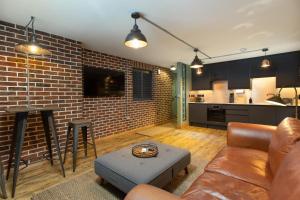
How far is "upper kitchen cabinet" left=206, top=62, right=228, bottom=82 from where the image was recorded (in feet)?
16.6

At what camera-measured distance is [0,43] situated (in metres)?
2.22

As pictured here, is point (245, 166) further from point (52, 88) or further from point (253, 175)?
point (52, 88)

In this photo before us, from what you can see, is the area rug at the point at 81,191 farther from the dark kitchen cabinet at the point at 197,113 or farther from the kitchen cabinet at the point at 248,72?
the kitchen cabinet at the point at 248,72

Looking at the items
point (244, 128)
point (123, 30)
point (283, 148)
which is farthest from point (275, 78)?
point (123, 30)

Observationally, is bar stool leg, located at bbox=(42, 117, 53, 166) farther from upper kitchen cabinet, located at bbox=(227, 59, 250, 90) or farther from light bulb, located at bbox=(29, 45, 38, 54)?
upper kitchen cabinet, located at bbox=(227, 59, 250, 90)

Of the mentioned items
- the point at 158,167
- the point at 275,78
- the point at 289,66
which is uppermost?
the point at 289,66

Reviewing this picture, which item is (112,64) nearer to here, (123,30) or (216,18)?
(123,30)

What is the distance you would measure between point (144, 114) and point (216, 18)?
3.52 metres

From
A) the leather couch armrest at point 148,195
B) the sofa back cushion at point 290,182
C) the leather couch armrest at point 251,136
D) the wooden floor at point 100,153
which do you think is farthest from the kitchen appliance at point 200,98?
the leather couch armrest at point 148,195

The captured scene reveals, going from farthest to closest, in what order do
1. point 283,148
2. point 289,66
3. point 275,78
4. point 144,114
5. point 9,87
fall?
point 144,114 < point 275,78 < point 289,66 < point 9,87 < point 283,148

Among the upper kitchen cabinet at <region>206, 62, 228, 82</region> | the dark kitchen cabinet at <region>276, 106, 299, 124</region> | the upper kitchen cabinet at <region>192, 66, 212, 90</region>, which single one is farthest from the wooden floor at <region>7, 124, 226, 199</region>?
the upper kitchen cabinet at <region>206, 62, 228, 82</region>

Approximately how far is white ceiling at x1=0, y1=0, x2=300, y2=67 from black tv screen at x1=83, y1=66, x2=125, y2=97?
66 centimetres

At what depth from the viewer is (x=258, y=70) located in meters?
4.47

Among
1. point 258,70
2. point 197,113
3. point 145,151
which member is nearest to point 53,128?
point 145,151
